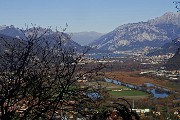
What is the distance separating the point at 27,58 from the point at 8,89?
0.34 metres

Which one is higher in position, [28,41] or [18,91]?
[28,41]

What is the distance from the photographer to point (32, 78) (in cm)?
330

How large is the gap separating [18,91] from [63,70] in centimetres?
43

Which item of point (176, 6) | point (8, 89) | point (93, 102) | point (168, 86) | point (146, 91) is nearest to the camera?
point (8, 89)

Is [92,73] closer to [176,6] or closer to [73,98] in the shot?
[73,98]

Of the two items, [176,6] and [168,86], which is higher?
[176,6]

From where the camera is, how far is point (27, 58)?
3.40m

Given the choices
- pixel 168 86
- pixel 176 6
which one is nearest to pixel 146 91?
pixel 168 86

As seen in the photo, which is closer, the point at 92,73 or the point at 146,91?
the point at 92,73

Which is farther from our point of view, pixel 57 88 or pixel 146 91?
pixel 146 91

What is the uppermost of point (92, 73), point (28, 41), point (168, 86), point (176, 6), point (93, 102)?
point (176, 6)

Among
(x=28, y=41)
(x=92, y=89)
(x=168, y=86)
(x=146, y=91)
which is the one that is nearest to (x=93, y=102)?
(x=92, y=89)

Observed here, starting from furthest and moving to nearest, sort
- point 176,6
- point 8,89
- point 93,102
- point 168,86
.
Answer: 1. point 168,86
2. point 176,6
3. point 93,102
4. point 8,89

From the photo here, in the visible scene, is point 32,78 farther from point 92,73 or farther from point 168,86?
point 168,86
